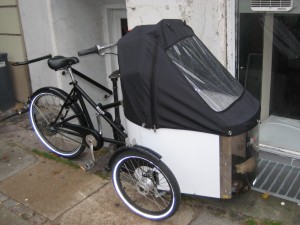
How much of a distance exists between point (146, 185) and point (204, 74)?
1.13 m

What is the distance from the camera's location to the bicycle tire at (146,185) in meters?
3.36

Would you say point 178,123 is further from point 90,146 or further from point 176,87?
point 90,146

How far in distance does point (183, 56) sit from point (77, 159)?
2.19 meters

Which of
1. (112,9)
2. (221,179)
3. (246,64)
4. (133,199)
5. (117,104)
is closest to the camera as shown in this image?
(221,179)

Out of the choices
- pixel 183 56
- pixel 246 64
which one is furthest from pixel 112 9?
pixel 183 56

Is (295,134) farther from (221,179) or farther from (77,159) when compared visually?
(77,159)

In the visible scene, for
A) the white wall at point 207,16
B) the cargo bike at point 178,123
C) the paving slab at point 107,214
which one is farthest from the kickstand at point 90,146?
the white wall at point 207,16

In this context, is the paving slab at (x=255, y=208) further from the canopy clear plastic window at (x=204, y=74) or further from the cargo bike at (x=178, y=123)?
the canopy clear plastic window at (x=204, y=74)

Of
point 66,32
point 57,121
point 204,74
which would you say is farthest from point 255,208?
point 66,32

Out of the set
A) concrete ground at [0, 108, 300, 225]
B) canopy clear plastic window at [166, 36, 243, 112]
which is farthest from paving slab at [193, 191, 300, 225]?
canopy clear plastic window at [166, 36, 243, 112]

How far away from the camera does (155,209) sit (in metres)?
3.79

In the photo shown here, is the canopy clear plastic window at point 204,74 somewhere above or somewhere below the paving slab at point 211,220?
above

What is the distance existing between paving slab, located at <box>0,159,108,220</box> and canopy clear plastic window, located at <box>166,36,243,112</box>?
5.65 feet

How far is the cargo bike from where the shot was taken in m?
3.24
